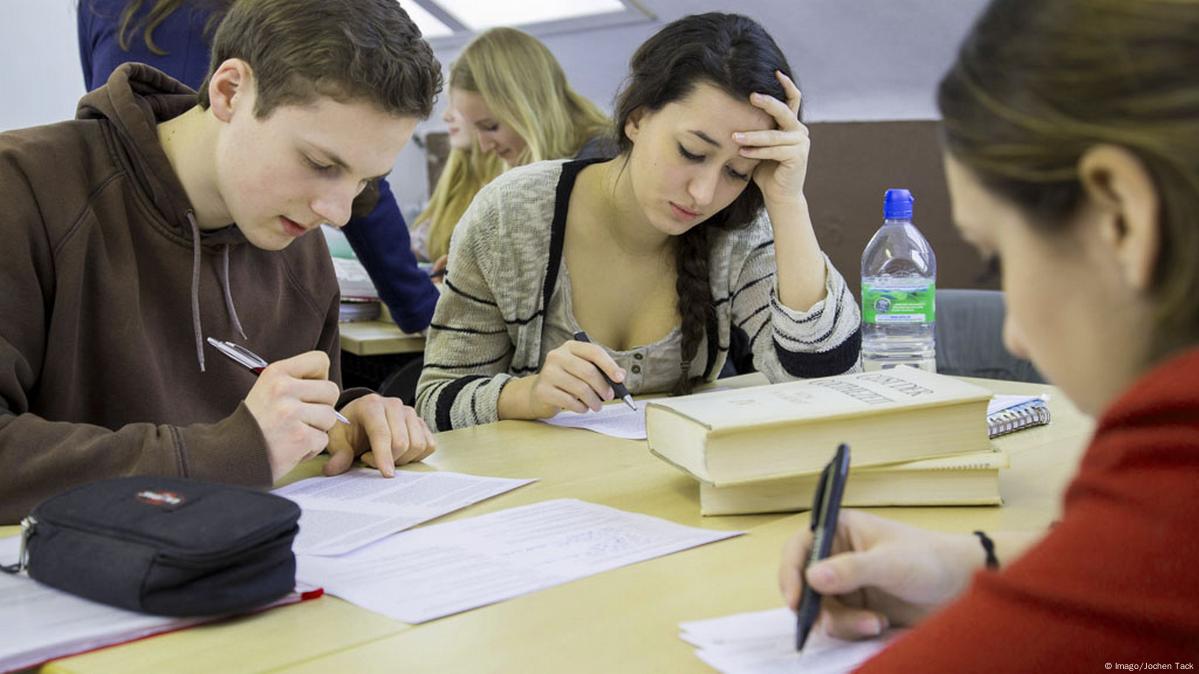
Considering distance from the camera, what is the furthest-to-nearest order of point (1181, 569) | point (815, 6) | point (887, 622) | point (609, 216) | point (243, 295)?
point (815, 6)
point (609, 216)
point (243, 295)
point (887, 622)
point (1181, 569)

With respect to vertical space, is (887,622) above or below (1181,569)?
below

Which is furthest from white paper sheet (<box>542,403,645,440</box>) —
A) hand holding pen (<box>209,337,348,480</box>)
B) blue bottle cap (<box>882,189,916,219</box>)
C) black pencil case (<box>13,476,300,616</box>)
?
black pencil case (<box>13,476,300,616</box>)

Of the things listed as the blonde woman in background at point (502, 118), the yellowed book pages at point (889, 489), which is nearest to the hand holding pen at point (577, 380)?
the yellowed book pages at point (889, 489)

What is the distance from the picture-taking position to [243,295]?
160 centimetres

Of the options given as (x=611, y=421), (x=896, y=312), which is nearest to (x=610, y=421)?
(x=611, y=421)

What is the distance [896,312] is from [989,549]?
115cm

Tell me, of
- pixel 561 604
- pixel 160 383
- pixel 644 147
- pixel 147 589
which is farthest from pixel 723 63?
pixel 147 589

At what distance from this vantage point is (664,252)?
6.63ft

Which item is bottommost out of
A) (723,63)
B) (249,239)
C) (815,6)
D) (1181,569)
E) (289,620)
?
(289,620)

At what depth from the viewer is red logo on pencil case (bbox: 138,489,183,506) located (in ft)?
3.06

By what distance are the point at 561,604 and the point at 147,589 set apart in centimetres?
30

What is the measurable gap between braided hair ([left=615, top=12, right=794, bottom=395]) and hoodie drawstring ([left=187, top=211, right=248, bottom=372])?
694mm

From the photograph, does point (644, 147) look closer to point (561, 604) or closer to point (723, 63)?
point (723, 63)

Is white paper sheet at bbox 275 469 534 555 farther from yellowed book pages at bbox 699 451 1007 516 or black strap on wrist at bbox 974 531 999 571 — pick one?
black strap on wrist at bbox 974 531 999 571
